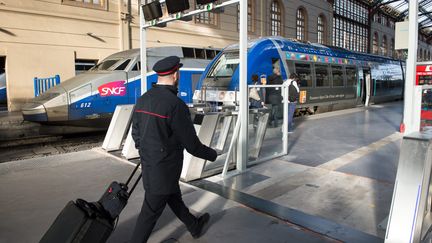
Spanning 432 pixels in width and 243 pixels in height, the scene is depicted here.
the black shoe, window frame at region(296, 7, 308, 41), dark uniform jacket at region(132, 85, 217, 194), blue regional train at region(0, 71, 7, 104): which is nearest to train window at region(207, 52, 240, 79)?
the black shoe

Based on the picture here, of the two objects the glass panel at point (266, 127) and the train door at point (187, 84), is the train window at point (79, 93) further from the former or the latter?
the glass panel at point (266, 127)

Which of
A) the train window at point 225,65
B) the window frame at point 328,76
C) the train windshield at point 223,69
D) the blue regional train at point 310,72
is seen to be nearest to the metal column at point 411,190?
the blue regional train at point 310,72

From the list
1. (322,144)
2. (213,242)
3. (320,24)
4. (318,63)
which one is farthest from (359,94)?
(320,24)

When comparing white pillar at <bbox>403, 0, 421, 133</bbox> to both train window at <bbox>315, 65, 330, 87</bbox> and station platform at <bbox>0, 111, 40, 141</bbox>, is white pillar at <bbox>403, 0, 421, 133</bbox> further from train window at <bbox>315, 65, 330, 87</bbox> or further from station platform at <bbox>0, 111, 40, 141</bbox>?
station platform at <bbox>0, 111, 40, 141</bbox>

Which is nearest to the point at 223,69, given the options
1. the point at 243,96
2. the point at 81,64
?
the point at 243,96

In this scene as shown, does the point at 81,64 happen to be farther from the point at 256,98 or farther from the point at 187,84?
the point at 256,98

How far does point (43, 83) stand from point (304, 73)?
10.6 metres

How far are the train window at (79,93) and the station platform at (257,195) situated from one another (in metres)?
2.99

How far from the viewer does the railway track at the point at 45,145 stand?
26.0ft

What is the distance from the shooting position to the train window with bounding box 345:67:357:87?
15.2 m

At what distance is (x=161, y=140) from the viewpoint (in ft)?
9.02

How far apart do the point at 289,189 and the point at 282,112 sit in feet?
7.41

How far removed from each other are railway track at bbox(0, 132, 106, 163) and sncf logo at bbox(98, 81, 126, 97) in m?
1.32

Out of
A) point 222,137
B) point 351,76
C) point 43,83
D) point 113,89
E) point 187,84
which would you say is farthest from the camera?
point 351,76
